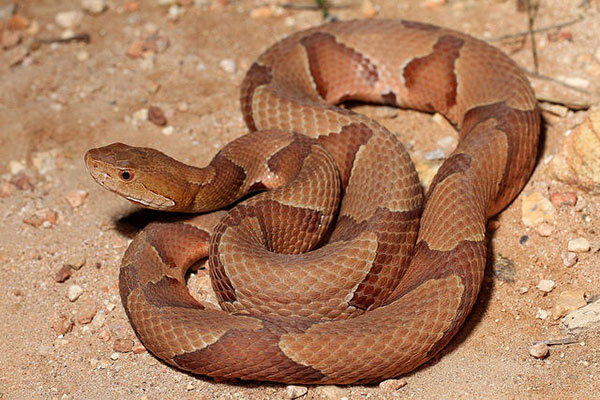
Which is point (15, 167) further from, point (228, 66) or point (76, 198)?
point (228, 66)

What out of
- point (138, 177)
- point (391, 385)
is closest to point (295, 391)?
point (391, 385)

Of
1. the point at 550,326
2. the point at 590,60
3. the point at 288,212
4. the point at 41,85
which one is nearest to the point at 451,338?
the point at 550,326

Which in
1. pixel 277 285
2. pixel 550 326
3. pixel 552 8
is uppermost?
pixel 552 8

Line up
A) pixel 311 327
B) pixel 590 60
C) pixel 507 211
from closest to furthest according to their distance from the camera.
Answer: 1. pixel 311 327
2. pixel 507 211
3. pixel 590 60

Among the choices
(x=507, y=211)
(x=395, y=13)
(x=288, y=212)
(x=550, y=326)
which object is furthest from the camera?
(x=395, y=13)

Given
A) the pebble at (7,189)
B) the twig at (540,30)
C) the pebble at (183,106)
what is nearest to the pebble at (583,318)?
the twig at (540,30)

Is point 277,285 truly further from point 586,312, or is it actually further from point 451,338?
point 586,312

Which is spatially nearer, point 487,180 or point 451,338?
point 451,338
